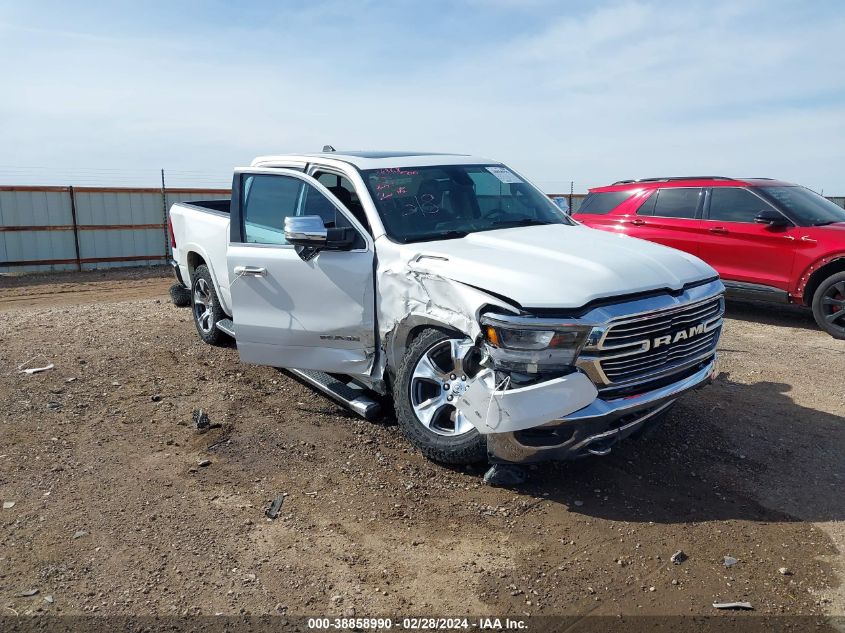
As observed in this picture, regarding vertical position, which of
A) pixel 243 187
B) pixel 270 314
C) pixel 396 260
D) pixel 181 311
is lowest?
pixel 181 311

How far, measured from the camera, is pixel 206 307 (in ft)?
23.8

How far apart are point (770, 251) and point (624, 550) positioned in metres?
6.17

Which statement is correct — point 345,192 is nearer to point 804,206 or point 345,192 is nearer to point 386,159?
point 386,159

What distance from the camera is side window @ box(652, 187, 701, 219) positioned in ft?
30.2

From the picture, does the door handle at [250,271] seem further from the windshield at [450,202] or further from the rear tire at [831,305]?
the rear tire at [831,305]

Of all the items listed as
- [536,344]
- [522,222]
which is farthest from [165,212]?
[536,344]

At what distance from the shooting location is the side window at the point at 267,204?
17.3 feet

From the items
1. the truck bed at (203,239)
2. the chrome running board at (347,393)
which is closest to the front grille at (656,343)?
the chrome running board at (347,393)

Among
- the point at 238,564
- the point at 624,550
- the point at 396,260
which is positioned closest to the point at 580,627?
the point at 624,550

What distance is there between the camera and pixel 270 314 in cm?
510

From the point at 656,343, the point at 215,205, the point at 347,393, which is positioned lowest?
the point at 347,393

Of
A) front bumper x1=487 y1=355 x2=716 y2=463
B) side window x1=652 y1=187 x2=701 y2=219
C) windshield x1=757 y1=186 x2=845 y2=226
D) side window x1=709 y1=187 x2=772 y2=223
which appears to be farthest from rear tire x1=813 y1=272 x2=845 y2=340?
front bumper x1=487 y1=355 x2=716 y2=463

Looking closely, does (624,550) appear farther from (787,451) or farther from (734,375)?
(734,375)

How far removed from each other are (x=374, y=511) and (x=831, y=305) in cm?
655
